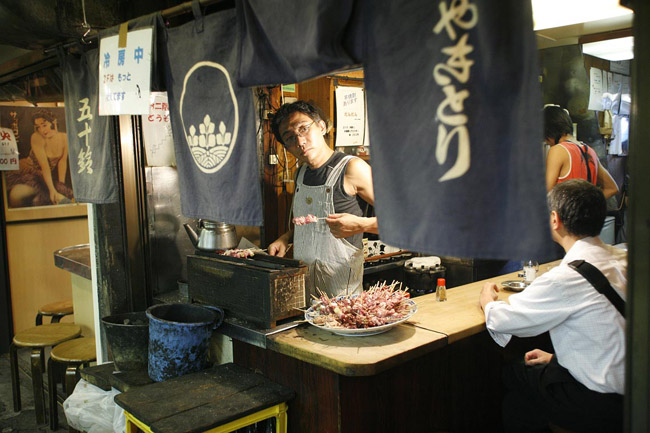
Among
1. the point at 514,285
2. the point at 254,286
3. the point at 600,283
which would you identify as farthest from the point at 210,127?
the point at 514,285

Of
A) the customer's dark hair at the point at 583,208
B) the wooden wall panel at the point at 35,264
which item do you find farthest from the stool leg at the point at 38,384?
the customer's dark hair at the point at 583,208

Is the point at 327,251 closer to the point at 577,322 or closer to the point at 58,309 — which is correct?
the point at 577,322

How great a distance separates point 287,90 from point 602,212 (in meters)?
4.29

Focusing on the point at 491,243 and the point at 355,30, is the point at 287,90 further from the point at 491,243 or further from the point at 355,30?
the point at 491,243

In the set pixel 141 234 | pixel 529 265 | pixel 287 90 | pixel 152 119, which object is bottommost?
pixel 529 265

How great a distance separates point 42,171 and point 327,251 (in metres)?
6.09

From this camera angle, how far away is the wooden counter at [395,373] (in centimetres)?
316

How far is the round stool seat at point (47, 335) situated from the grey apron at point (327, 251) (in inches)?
123

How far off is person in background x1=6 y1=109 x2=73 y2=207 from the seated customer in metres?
7.43

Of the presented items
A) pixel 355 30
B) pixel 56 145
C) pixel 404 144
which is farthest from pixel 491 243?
pixel 56 145

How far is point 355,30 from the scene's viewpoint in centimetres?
237

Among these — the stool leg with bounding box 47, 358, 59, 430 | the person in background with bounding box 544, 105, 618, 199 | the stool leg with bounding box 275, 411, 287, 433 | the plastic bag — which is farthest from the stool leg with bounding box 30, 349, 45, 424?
the person in background with bounding box 544, 105, 618, 199

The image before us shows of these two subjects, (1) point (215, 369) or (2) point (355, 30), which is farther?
(1) point (215, 369)

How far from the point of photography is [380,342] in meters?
3.29
